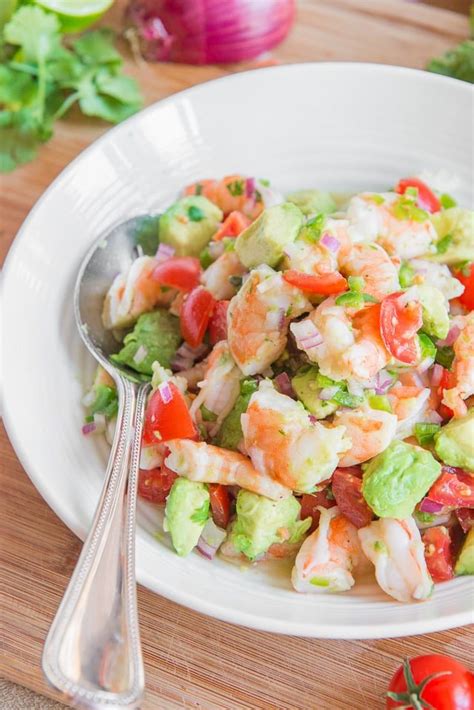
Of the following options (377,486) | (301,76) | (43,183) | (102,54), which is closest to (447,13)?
(301,76)

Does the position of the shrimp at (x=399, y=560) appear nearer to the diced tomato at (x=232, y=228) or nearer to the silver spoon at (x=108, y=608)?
the silver spoon at (x=108, y=608)

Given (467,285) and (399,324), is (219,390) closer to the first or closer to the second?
(399,324)

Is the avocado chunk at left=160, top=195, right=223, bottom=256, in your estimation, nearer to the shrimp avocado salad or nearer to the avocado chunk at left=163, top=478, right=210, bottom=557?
the shrimp avocado salad

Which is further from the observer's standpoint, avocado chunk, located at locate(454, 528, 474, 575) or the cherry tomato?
avocado chunk, located at locate(454, 528, 474, 575)

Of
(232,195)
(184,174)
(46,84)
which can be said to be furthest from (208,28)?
(232,195)

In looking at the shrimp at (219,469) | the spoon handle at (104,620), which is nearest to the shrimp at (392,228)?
the shrimp at (219,469)

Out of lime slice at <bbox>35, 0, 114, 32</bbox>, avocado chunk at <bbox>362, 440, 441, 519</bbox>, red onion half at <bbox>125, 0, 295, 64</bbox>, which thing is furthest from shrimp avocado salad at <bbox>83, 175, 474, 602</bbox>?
lime slice at <bbox>35, 0, 114, 32</bbox>
